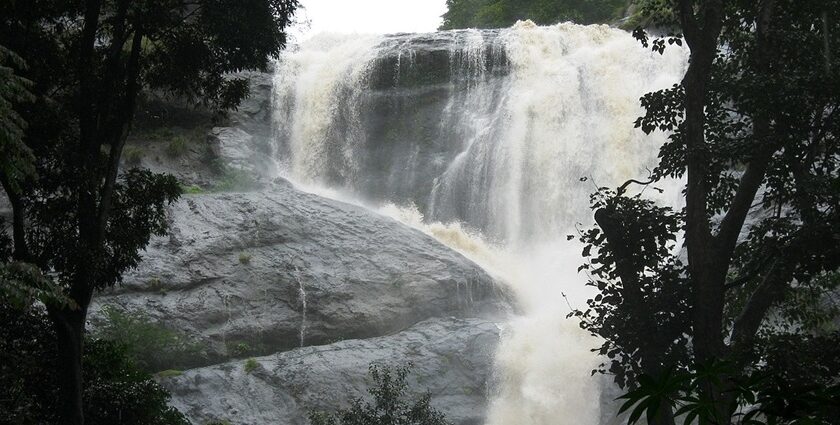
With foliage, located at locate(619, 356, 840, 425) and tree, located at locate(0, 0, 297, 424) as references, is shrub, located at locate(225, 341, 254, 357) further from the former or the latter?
foliage, located at locate(619, 356, 840, 425)

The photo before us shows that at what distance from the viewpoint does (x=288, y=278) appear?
71.0ft

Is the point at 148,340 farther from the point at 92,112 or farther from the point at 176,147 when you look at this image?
the point at 176,147

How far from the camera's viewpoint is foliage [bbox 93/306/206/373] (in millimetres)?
18938

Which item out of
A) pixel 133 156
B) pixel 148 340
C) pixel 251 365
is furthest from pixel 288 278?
pixel 133 156

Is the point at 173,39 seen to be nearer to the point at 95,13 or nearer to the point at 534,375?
the point at 95,13

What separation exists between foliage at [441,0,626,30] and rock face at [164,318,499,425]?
27.0 m

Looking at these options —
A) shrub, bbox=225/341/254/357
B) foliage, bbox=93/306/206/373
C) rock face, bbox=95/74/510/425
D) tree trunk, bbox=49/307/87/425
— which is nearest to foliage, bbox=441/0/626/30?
rock face, bbox=95/74/510/425

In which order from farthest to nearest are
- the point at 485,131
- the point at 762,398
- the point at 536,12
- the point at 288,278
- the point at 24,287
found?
the point at 536,12, the point at 485,131, the point at 288,278, the point at 24,287, the point at 762,398

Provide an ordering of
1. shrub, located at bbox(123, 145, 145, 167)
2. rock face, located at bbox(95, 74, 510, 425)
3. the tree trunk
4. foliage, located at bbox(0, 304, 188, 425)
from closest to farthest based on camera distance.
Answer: the tree trunk
foliage, located at bbox(0, 304, 188, 425)
rock face, located at bbox(95, 74, 510, 425)
shrub, located at bbox(123, 145, 145, 167)

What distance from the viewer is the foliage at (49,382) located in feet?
36.2

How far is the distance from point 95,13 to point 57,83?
121 cm

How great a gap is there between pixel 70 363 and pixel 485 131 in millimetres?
21465

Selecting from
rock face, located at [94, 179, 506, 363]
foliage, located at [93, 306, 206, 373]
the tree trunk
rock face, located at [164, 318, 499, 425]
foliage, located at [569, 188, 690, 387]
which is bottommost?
rock face, located at [164, 318, 499, 425]

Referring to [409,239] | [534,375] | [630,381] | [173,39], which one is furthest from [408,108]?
[630,381]
